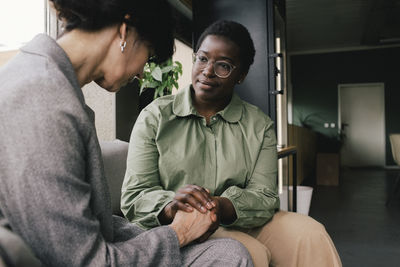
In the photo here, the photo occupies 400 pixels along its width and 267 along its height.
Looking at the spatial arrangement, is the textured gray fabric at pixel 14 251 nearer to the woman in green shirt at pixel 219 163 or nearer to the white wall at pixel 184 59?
the woman in green shirt at pixel 219 163

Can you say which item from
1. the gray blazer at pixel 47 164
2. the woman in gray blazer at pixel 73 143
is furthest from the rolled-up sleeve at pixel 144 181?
the gray blazer at pixel 47 164

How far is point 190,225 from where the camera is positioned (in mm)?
890

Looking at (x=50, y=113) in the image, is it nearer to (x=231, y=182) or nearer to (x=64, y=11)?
(x=64, y=11)

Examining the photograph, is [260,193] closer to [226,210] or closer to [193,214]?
[226,210]

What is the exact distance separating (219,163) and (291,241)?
0.36m

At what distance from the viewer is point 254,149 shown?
1.35 metres

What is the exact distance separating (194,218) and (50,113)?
1.53 feet

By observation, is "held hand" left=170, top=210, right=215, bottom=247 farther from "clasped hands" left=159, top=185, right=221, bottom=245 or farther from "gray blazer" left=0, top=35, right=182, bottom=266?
"gray blazer" left=0, top=35, right=182, bottom=266

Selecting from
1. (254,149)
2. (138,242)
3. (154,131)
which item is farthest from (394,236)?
(138,242)

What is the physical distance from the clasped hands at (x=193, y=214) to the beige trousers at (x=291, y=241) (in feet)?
0.67

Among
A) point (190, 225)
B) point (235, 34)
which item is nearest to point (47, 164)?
point (190, 225)

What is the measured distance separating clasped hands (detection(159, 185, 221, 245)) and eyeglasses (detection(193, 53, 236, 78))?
1.83ft

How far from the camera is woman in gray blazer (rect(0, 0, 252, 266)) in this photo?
0.57m

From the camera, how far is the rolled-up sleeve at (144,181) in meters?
1.11
